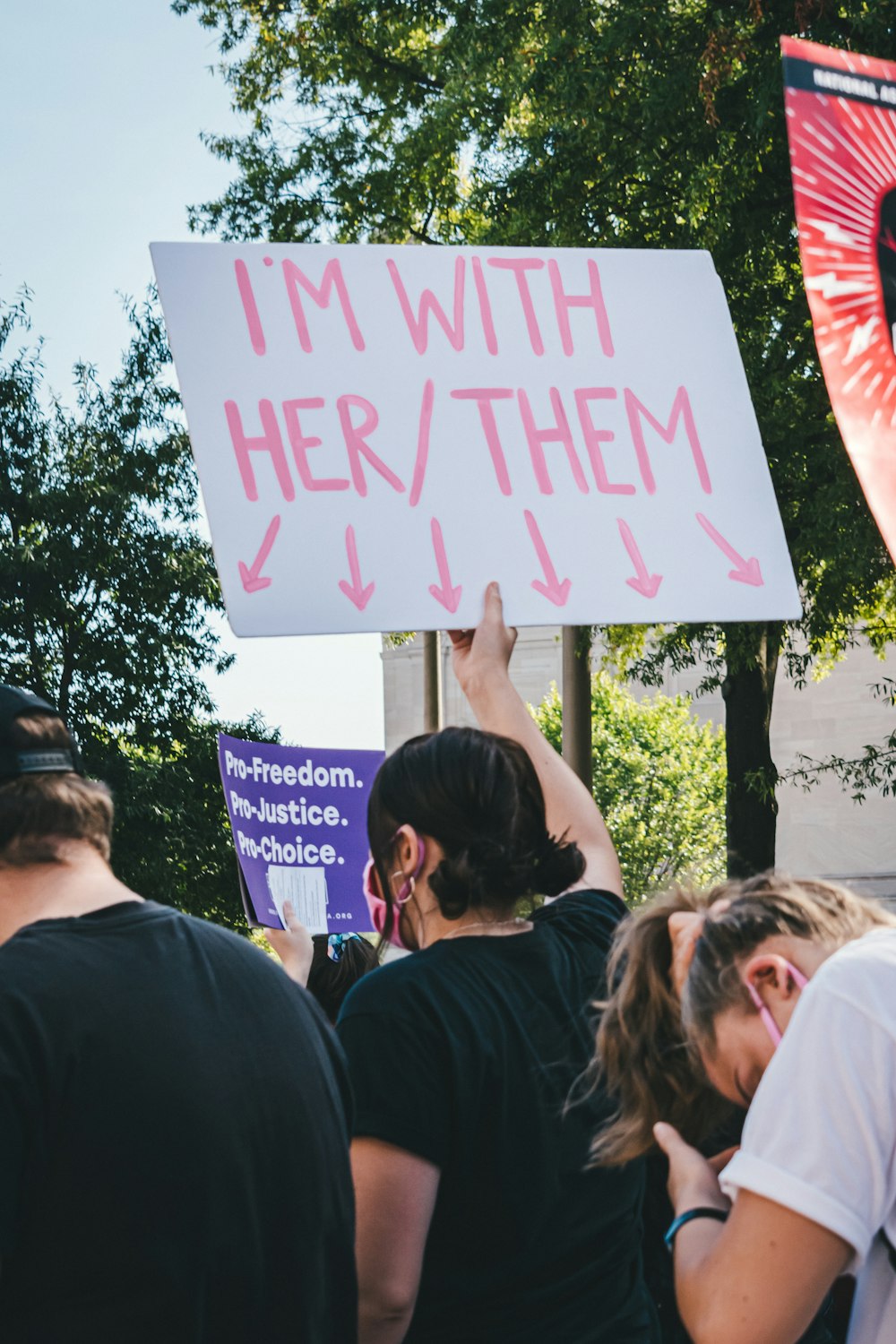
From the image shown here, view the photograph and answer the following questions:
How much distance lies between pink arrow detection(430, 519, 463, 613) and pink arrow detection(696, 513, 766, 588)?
53 centimetres

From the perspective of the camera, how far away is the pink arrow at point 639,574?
2752 mm

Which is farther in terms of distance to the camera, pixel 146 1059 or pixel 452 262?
pixel 452 262

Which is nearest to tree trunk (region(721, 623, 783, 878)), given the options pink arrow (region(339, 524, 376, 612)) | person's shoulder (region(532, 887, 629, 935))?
pink arrow (region(339, 524, 376, 612))

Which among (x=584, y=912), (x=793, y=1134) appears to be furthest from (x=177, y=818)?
(x=793, y=1134)

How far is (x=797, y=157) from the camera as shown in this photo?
95.7 inches

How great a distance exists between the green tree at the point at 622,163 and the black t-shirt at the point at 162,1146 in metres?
7.94

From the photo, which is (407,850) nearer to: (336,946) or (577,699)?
(336,946)

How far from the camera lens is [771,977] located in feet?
5.52

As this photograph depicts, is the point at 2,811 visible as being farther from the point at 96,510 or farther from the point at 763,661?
the point at 96,510

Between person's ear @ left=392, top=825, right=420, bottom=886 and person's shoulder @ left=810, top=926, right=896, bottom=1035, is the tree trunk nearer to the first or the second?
person's ear @ left=392, top=825, right=420, bottom=886

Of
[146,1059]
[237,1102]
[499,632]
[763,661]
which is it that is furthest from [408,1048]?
[763,661]

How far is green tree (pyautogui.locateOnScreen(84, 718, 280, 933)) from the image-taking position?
16734mm

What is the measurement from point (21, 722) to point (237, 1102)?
1.75 feet

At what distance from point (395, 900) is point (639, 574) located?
1010 mm
